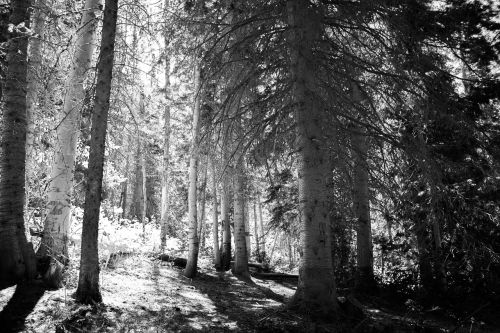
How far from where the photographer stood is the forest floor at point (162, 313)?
16.3 feet

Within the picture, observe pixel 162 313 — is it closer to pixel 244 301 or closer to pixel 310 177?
pixel 244 301

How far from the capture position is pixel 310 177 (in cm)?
665

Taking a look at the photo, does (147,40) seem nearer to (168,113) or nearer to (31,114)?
(31,114)

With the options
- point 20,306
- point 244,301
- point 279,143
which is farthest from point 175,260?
point 20,306

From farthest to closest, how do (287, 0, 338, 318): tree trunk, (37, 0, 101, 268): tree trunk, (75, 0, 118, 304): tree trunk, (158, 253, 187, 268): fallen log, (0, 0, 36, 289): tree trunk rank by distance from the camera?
(158, 253, 187, 268): fallen log
(37, 0, 101, 268): tree trunk
(287, 0, 338, 318): tree trunk
(0, 0, 36, 289): tree trunk
(75, 0, 118, 304): tree trunk

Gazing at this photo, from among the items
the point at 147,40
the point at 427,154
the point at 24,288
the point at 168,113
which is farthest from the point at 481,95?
the point at 168,113

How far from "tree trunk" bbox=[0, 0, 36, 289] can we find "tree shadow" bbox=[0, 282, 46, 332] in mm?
281

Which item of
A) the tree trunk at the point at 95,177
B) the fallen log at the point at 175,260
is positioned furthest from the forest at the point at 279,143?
the fallen log at the point at 175,260

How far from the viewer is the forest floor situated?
4.98 m

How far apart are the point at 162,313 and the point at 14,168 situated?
3635 mm

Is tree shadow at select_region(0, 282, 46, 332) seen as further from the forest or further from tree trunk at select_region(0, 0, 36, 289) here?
tree trunk at select_region(0, 0, 36, 289)

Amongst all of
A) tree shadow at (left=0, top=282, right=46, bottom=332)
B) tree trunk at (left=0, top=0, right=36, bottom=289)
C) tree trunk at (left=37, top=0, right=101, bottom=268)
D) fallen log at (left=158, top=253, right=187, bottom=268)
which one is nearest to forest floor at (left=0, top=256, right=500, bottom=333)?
tree shadow at (left=0, top=282, right=46, bottom=332)

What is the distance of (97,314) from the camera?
5.40m

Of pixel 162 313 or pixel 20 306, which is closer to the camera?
Result: pixel 20 306
